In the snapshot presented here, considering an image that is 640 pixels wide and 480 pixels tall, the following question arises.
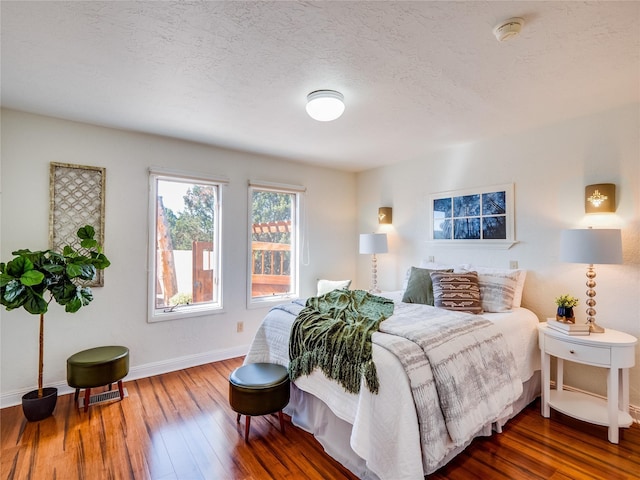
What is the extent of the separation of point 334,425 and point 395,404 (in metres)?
0.62

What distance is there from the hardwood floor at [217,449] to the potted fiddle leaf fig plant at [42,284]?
167mm

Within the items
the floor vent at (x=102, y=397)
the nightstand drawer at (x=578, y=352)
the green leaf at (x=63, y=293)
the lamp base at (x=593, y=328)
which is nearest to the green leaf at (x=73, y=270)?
the green leaf at (x=63, y=293)

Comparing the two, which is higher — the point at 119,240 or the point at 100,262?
the point at 119,240

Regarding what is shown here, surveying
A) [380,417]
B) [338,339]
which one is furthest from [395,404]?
[338,339]

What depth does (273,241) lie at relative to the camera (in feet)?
13.5

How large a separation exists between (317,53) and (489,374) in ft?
7.28

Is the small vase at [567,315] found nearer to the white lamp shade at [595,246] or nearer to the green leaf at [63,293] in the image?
the white lamp shade at [595,246]

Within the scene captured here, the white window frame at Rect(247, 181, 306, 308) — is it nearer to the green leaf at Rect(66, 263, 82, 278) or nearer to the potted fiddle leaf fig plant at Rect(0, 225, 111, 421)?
the potted fiddle leaf fig plant at Rect(0, 225, 111, 421)

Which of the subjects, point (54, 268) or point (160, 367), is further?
point (160, 367)

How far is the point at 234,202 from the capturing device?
3715 mm

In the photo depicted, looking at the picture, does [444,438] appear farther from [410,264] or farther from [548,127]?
[548,127]

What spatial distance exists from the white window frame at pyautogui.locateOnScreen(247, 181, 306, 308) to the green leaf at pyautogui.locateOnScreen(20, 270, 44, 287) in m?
1.96

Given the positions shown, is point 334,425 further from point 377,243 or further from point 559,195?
point 559,195

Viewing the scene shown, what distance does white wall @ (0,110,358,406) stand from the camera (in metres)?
2.59
